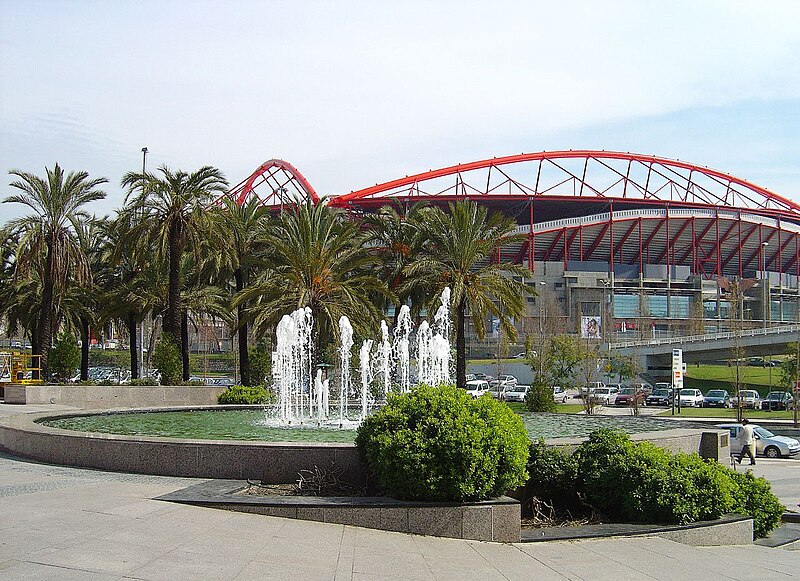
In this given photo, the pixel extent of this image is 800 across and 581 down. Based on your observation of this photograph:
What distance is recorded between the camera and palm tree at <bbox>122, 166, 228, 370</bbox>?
32594 millimetres

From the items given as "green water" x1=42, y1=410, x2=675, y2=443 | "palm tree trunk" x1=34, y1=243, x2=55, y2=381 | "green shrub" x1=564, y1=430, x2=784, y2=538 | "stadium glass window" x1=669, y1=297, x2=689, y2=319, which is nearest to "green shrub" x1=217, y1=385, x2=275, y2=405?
"green water" x1=42, y1=410, x2=675, y2=443

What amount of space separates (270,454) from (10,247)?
32045 millimetres

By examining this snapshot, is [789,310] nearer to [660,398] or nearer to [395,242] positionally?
[660,398]

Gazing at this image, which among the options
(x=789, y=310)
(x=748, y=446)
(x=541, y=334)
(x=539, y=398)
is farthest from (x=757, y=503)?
(x=789, y=310)

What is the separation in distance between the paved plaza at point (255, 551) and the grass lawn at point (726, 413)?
121 feet

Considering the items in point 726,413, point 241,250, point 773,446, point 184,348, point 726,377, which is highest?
point 241,250

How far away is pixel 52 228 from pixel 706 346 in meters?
51.6

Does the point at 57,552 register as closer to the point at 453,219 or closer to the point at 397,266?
the point at 453,219

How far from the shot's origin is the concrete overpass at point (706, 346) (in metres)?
65.2


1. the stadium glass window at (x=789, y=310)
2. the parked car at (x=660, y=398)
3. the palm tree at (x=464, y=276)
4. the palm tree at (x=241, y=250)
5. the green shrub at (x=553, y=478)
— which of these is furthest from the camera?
the stadium glass window at (x=789, y=310)

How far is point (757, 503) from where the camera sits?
12.0 metres

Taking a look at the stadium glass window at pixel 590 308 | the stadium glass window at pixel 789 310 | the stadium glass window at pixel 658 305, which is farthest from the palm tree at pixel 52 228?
the stadium glass window at pixel 789 310

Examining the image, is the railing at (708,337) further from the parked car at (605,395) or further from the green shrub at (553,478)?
the green shrub at (553,478)

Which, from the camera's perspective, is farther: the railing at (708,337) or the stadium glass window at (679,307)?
the stadium glass window at (679,307)
